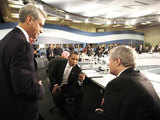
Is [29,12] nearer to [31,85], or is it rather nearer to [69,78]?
[31,85]

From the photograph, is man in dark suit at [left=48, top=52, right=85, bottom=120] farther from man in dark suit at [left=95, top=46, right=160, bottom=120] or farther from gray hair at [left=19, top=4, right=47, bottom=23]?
gray hair at [left=19, top=4, right=47, bottom=23]

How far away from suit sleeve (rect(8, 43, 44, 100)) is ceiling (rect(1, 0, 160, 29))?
437 centimetres

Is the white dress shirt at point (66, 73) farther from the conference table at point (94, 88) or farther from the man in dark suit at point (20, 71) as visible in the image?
the man in dark suit at point (20, 71)

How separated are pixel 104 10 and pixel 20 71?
6103 millimetres

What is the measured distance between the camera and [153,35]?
1459 cm

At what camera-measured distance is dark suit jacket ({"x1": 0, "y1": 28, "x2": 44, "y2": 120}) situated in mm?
803

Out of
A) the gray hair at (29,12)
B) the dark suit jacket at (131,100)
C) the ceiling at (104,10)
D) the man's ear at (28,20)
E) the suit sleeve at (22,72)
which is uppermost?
the ceiling at (104,10)

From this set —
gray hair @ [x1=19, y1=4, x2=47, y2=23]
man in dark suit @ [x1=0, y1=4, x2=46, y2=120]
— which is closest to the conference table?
man in dark suit @ [x1=0, y1=4, x2=46, y2=120]

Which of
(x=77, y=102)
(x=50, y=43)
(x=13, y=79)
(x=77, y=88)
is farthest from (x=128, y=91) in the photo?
(x=50, y=43)

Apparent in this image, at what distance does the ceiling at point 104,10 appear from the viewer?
494 centimetres

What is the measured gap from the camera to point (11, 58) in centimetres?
81

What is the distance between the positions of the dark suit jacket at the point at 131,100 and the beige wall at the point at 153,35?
52.0ft

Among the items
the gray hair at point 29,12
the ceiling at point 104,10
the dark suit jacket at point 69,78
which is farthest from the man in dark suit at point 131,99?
the ceiling at point 104,10

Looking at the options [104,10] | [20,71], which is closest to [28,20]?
[20,71]
